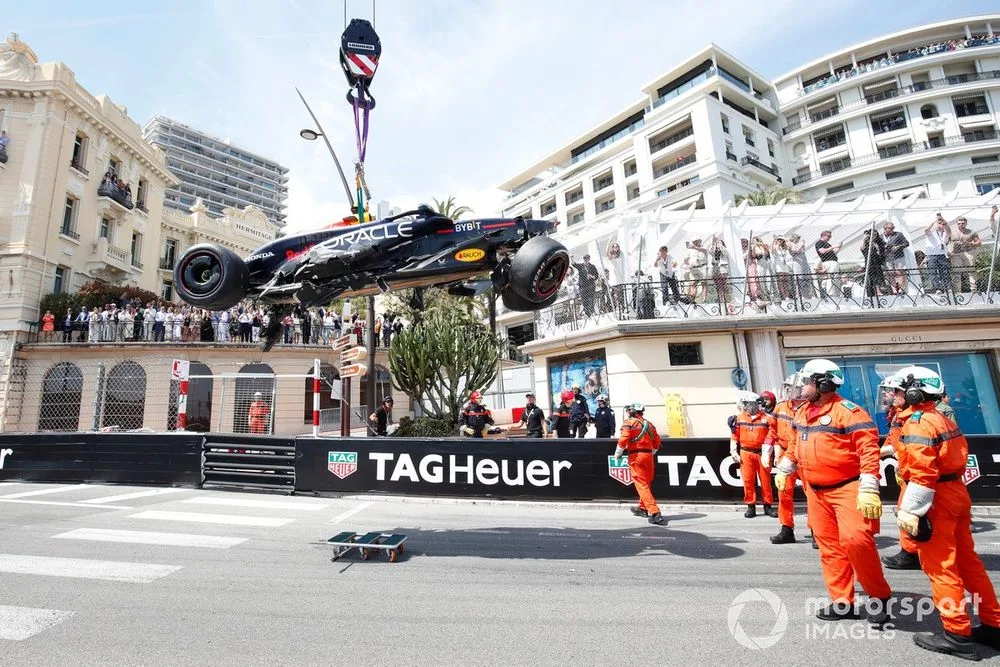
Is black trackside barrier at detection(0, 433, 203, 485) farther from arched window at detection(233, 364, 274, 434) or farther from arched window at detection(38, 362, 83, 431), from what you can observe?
arched window at detection(38, 362, 83, 431)

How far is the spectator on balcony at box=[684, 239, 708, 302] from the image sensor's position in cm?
1401

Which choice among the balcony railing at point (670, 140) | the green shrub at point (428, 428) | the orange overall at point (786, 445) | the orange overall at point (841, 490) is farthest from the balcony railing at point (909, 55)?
the orange overall at point (841, 490)

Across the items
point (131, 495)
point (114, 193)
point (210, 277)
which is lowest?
point (131, 495)

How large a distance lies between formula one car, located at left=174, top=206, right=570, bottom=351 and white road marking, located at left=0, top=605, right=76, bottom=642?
275 cm

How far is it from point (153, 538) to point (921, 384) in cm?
847

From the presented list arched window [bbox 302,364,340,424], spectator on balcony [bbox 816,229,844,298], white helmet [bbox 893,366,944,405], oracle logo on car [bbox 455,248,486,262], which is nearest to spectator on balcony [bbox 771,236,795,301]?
spectator on balcony [bbox 816,229,844,298]

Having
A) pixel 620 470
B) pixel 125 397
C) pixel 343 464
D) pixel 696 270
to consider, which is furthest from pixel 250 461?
pixel 125 397

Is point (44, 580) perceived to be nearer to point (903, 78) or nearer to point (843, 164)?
point (843, 164)

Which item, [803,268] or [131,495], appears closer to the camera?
[131,495]

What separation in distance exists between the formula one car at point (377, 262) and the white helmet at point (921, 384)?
10.00 feet

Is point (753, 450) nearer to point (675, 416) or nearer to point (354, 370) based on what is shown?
point (675, 416)

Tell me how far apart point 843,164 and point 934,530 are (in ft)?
183

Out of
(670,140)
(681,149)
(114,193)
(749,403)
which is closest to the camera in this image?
(749,403)

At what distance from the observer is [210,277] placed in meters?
4.65
